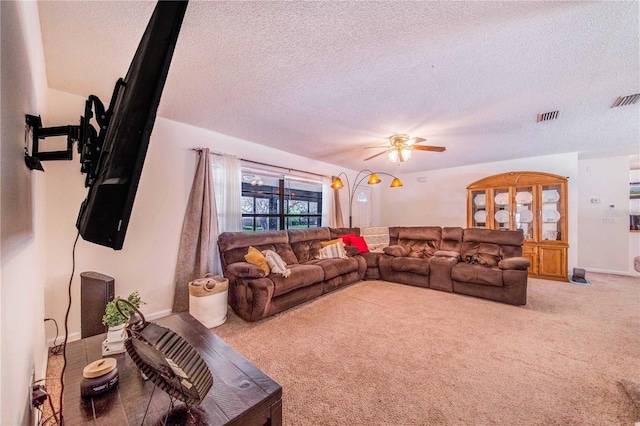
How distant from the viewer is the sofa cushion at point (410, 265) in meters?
3.98

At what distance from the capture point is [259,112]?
2.80 meters

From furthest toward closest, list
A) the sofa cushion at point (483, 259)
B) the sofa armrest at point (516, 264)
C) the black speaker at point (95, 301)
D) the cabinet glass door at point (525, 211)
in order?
the cabinet glass door at point (525, 211) < the sofa cushion at point (483, 259) < the sofa armrest at point (516, 264) < the black speaker at point (95, 301)

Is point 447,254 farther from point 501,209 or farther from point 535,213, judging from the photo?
point 535,213

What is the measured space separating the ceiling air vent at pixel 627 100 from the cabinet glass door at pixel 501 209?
2.62 meters

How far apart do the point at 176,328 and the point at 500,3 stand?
9.17 feet

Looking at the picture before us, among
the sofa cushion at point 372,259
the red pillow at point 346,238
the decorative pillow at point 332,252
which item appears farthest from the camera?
the red pillow at point 346,238

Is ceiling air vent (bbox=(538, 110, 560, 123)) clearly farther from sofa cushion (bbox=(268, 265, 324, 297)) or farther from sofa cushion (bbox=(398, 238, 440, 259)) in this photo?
sofa cushion (bbox=(268, 265, 324, 297))

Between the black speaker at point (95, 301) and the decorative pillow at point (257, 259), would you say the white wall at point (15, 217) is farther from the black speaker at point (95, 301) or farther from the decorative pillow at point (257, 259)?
the decorative pillow at point (257, 259)

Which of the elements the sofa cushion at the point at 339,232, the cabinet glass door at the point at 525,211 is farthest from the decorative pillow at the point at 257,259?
the cabinet glass door at the point at 525,211

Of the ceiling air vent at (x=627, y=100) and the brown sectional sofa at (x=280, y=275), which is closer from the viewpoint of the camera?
the ceiling air vent at (x=627, y=100)

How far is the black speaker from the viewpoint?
6.35 ft

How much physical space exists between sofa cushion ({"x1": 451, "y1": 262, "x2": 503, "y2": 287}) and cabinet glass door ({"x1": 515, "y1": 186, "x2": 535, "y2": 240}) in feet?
6.99

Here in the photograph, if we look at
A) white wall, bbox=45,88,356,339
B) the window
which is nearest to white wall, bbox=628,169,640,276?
the window

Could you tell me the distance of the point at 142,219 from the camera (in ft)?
9.22
